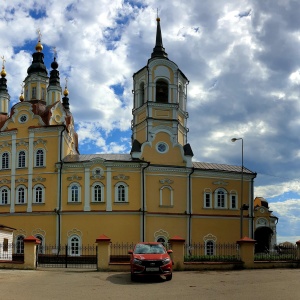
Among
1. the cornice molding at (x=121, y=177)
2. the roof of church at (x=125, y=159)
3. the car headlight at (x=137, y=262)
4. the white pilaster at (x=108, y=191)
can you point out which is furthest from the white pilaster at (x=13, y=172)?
the car headlight at (x=137, y=262)

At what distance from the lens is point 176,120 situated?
4122 cm

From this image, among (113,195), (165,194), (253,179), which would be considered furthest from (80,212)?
(253,179)

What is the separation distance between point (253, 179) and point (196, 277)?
24851 millimetres

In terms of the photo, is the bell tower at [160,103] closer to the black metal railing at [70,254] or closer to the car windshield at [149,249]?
the black metal railing at [70,254]

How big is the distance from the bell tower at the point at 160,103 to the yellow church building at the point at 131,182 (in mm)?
87

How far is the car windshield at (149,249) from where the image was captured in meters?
18.4

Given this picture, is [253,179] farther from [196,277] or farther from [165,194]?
[196,277]

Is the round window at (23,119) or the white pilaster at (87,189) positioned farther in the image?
the round window at (23,119)

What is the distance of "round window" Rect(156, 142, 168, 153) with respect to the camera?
4004cm

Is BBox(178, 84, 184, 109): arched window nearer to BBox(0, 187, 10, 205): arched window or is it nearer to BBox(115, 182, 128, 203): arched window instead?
BBox(115, 182, 128, 203): arched window

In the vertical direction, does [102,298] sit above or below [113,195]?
below

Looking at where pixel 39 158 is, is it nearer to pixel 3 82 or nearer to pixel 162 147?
pixel 162 147

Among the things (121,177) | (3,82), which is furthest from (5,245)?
(3,82)

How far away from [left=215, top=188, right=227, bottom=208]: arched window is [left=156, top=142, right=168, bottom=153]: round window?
5.76m
